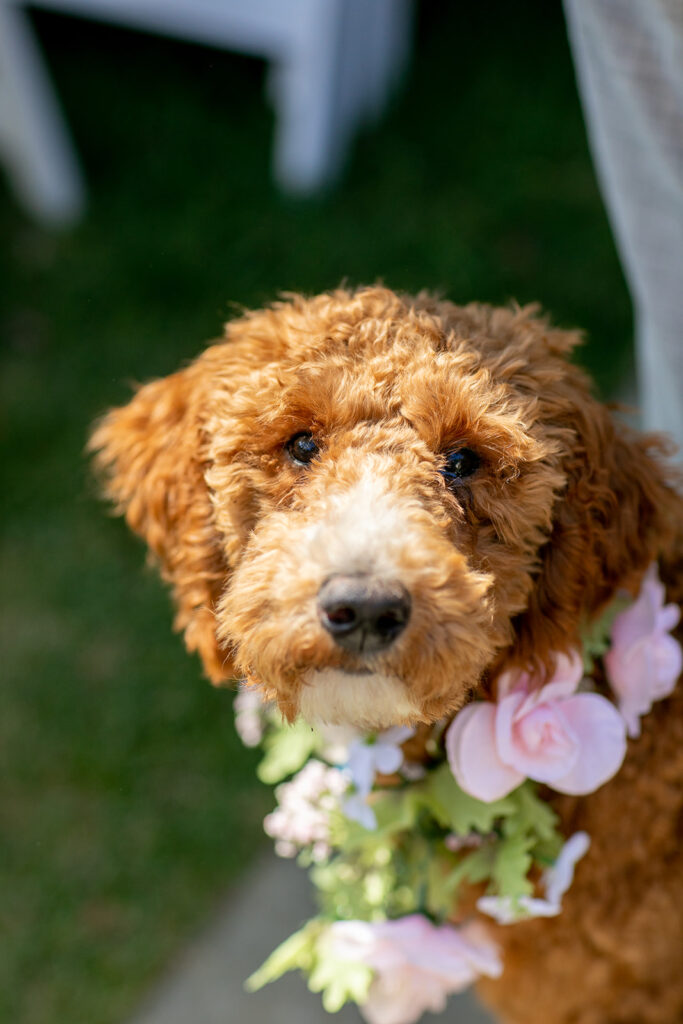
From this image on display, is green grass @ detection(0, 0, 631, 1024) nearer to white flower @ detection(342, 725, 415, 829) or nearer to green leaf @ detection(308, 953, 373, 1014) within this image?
green leaf @ detection(308, 953, 373, 1014)

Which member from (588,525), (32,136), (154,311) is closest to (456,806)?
(588,525)

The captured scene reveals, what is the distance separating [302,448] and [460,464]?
267 mm

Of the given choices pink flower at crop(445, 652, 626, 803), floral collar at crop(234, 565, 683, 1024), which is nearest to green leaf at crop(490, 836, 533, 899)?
floral collar at crop(234, 565, 683, 1024)

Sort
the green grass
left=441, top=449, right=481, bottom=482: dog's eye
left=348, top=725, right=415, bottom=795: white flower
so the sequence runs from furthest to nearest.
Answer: the green grass, left=348, top=725, right=415, bottom=795: white flower, left=441, top=449, right=481, bottom=482: dog's eye

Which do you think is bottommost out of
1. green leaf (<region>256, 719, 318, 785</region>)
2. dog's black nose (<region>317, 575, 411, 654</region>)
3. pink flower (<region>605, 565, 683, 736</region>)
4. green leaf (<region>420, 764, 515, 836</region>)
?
green leaf (<region>420, 764, 515, 836</region>)

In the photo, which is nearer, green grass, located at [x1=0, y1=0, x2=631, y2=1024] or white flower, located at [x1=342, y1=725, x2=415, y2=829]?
white flower, located at [x1=342, y1=725, x2=415, y2=829]

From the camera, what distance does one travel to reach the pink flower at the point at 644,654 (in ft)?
5.48

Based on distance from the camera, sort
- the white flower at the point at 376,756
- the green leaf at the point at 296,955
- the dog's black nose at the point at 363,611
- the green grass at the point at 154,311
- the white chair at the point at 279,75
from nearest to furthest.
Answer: the dog's black nose at the point at 363,611, the white flower at the point at 376,756, the green leaf at the point at 296,955, the green grass at the point at 154,311, the white chair at the point at 279,75

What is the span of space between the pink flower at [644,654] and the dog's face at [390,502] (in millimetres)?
72

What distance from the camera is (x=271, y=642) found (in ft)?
4.76

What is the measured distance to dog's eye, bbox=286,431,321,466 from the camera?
1.64 meters

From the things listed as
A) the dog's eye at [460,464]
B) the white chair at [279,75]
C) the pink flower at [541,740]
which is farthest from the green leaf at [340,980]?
the white chair at [279,75]

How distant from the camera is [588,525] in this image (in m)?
1.65

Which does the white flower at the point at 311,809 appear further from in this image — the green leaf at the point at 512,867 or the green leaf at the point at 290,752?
the green leaf at the point at 512,867
